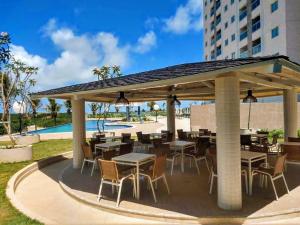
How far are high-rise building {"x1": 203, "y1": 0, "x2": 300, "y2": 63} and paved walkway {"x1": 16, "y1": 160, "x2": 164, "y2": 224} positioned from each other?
2636cm

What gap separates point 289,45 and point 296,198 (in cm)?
2470

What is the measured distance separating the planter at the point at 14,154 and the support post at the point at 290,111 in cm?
1183

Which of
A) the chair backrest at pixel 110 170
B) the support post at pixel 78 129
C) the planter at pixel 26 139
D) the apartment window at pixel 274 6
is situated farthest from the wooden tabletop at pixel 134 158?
the apartment window at pixel 274 6

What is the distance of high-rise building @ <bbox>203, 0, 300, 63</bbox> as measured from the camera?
27.3m

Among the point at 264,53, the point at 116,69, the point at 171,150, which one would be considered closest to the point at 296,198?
the point at 171,150

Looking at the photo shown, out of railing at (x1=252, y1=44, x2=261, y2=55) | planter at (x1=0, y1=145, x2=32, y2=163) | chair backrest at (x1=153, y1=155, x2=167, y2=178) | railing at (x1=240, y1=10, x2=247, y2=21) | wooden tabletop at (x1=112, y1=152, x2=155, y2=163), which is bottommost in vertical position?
planter at (x1=0, y1=145, x2=32, y2=163)

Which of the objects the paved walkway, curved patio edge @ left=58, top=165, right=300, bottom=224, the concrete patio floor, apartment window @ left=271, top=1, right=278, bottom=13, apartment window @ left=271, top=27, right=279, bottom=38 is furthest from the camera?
apartment window @ left=271, top=1, right=278, bottom=13

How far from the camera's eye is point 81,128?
36.7ft

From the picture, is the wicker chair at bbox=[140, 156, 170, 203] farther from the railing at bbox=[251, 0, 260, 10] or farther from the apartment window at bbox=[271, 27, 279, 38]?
the railing at bbox=[251, 0, 260, 10]

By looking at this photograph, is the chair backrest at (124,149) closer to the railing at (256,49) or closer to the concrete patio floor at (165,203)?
the concrete patio floor at (165,203)

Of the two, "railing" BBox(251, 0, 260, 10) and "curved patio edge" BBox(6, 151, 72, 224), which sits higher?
"railing" BBox(251, 0, 260, 10)

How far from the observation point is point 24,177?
10.1 metres

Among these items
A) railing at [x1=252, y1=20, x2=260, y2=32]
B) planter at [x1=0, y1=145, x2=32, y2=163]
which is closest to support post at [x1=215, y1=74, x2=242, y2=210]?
planter at [x1=0, y1=145, x2=32, y2=163]

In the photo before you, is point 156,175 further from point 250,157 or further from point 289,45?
point 289,45
